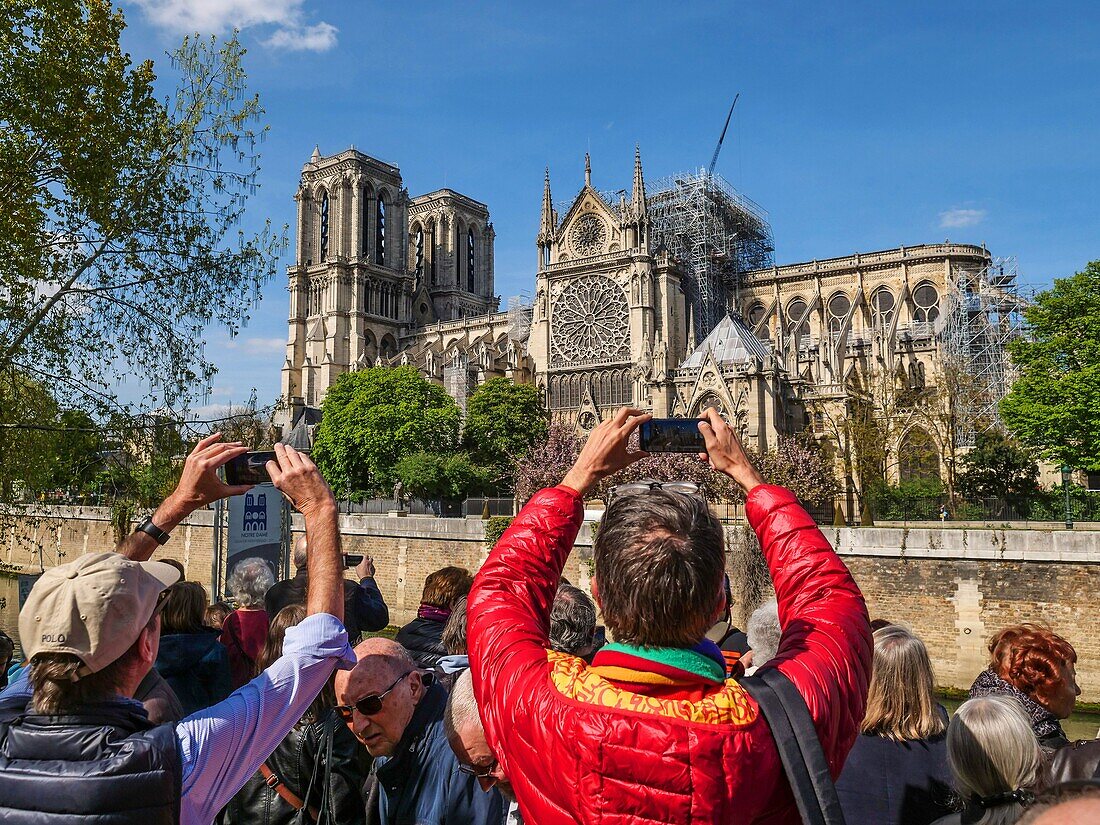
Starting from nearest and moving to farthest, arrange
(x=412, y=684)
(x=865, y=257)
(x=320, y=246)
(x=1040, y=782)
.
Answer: (x=1040, y=782), (x=412, y=684), (x=865, y=257), (x=320, y=246)

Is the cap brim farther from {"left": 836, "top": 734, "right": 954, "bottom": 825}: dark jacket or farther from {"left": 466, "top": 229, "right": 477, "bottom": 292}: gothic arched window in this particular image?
{"left": 466, "top": 229, "right": 477, "bottom": 292}: gothic arched window

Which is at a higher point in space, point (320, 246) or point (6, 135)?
point (320, 246)

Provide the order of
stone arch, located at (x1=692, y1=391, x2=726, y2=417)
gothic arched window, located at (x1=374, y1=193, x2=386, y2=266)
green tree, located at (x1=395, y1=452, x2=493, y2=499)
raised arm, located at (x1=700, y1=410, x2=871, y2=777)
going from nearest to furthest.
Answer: raised arm, located at (x1=700, y1=410, x2=871, y2=777) → stone arch, located at (x1=692, y1=391, x2=726, y2=417) → green tree, located at (x1=395, y1=452, x2=493, y2=499) → gothic arched window, located at (x1=374, y1=193, x2=386, y2=266)

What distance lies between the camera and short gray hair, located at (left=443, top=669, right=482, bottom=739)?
276 centimetres

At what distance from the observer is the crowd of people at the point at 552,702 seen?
1.69 metres

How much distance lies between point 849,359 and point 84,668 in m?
40.1

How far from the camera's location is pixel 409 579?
2708cm

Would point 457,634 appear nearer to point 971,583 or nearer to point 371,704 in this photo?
point 371,704

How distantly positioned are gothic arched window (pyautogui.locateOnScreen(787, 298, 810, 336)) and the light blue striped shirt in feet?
156

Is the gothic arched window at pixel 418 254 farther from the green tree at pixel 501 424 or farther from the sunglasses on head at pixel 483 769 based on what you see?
the sunglasses on head at pixel 483 769

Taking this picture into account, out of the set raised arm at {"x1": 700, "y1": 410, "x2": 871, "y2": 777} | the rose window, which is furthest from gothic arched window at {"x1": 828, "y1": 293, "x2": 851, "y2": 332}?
raised arm at {"x1": 700, "y1": 410, "x2": 871, "y2": 777}

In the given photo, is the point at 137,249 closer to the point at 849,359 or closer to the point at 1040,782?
the point at 1040,782

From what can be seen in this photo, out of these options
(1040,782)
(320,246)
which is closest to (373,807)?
(1040,782)

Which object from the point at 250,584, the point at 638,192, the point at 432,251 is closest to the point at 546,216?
the point at 638,192
